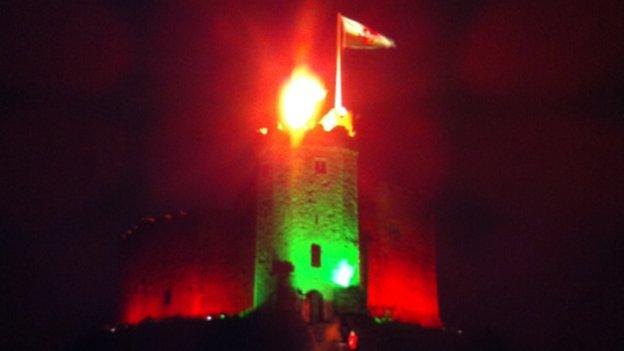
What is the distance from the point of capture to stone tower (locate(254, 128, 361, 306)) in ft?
134

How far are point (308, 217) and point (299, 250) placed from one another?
1.71 metres

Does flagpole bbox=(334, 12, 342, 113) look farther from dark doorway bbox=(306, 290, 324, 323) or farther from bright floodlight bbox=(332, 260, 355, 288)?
dark doorway bbox=(306, 290, 324, 323)

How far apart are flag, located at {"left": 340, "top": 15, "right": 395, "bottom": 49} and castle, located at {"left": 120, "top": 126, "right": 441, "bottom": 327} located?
640cm

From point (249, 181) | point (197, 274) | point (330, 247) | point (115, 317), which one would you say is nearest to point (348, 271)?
point (330, 247)

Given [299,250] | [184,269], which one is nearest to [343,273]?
[299,250]

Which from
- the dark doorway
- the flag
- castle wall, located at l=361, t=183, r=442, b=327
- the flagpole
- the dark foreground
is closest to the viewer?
the dark foreground

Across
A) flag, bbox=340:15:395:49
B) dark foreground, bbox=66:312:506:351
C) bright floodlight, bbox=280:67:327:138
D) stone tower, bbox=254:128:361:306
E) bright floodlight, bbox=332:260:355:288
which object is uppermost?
flag, bbox=340:15:395:49

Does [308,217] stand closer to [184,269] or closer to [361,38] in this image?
[184,269]

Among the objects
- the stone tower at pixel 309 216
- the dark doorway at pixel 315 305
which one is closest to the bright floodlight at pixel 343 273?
the stone tower at pixel 309 216

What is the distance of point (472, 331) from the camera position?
46688 millimetres

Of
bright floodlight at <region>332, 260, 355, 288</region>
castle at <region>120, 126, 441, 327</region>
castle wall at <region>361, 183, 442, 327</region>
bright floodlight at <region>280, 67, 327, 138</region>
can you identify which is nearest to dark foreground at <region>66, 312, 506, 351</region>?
castle at <region>120, 126, 441, 327</region>

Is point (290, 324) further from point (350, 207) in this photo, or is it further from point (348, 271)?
point (350, 207)

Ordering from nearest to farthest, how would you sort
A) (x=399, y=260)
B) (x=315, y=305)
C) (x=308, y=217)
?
1. (x=315, y=305)
2. (x=308, y=217)
3. (x=399, y=260)

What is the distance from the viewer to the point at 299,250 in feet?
135
